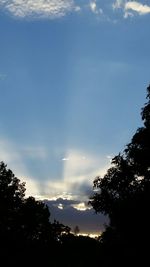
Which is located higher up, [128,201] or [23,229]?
[23,229]

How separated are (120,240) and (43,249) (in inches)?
2455

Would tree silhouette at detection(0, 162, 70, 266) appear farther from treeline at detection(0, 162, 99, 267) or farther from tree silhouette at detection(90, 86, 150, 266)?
tree silhouette at detection(90, 86, 150, 266)

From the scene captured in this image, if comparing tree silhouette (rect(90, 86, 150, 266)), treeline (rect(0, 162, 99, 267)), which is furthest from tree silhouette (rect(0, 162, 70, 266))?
tree silhouette (rect(90, 86, 150, 266))

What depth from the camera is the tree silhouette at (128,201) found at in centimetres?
3575

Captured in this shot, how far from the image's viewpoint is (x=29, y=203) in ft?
326

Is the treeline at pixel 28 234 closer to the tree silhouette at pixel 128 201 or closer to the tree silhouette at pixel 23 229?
the tree silhouette at pixel 23 229

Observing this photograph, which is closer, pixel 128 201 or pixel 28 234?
pixel 128 201

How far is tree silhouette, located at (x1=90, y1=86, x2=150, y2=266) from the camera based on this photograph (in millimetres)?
35750

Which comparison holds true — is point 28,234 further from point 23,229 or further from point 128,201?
point 128,201

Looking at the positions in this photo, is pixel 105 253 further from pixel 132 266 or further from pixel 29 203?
pixel 29 203

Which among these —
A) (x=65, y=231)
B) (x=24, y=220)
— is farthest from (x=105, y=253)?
(x=65, y=231)

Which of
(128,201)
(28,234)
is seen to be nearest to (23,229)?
(28,234)

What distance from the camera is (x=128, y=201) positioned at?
36.5 meters

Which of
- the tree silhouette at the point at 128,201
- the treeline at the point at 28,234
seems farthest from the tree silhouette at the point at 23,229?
the tree silhouette at the point at 128,201
